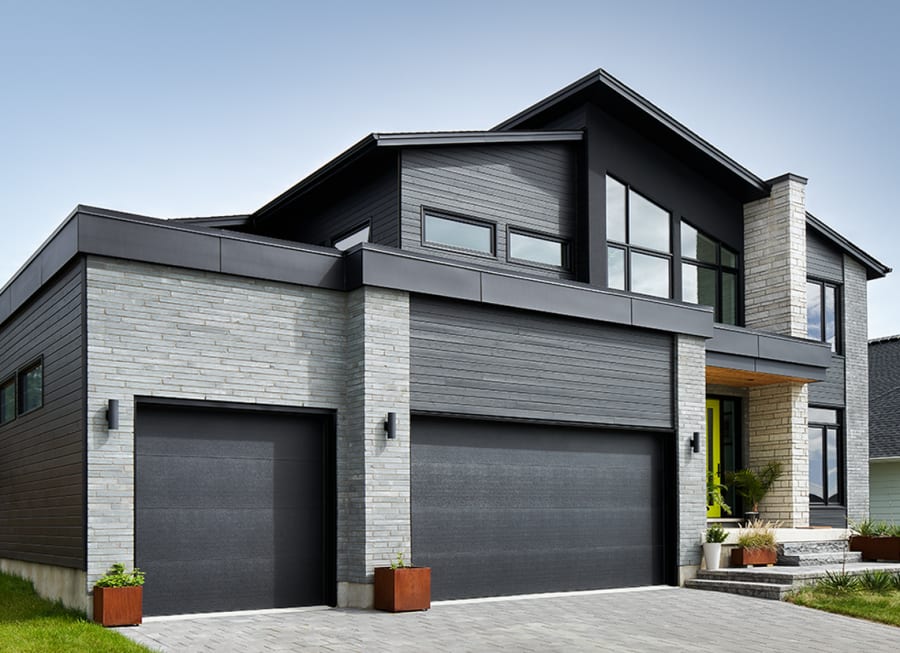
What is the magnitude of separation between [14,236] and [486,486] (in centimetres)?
2243

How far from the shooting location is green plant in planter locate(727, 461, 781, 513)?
1969cm

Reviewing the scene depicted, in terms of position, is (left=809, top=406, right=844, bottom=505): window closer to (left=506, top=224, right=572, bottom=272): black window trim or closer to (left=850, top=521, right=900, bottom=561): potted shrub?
(left=850, top=521, right=900, bottom=561): potted shrub

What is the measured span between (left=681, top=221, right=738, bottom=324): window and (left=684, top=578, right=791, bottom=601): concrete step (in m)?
5.94

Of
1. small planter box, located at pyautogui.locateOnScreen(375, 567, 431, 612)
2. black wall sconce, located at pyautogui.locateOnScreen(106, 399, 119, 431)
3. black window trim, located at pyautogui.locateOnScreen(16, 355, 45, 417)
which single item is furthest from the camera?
black window trim, located at pyautogui.locateOnScreen(16, 355, 45, 417)

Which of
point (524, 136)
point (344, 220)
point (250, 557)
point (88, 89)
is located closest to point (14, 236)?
point (88, 89)

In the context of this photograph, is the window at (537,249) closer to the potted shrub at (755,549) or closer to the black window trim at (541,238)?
the black window trim at (541,238)

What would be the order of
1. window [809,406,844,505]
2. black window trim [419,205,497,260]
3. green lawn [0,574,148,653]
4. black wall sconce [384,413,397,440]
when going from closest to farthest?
green lawn [0,574,148,653]
black wall sconce [384,413,397,440]
black window trim [419,205,497,260]
window [809,406,844,505]

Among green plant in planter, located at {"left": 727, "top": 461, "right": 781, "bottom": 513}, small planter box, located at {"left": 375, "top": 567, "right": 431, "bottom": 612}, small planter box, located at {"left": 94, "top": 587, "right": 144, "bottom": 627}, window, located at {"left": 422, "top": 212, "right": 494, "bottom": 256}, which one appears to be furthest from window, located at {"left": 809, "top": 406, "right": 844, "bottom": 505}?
small planter box, located at {"left": 94, "top": 587, "right": 144, "bottom": 627}

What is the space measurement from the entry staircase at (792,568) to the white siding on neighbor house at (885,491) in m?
7.87

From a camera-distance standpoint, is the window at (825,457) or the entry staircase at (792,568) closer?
the entry staircase at (792,568)

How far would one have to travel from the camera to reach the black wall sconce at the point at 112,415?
11180mm

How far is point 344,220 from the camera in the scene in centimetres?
1741

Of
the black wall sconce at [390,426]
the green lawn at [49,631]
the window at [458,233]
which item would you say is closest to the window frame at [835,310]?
the window at [458,233]

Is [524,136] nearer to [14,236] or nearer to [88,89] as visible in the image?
[88,89]
